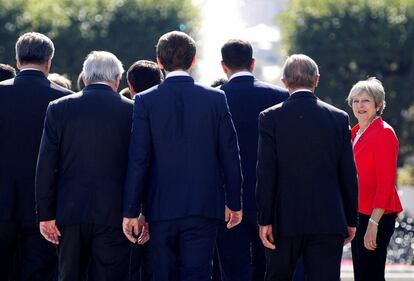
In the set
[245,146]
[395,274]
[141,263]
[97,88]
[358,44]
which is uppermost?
[358,44]

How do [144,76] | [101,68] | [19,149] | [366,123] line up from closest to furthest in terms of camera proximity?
[101,68] → [19,149] → [366,123] → [144,76]

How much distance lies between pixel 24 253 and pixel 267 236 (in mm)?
1726

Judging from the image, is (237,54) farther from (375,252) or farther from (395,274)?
(395,274)

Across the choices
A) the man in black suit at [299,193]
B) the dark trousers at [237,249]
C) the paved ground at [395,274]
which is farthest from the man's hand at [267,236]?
the paved ground at [395,274]

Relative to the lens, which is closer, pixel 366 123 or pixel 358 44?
pixel 366 123

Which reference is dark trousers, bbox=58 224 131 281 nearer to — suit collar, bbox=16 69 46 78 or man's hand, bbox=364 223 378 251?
suit collar, bbox=16 69 46 78

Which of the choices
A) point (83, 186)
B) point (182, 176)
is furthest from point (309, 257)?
point (83, 186)

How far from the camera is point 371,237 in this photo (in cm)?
790

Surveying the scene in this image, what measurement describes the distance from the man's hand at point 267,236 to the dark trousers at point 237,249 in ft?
3.31

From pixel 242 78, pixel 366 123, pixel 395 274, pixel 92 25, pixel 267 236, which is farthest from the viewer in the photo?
pixel 92 25

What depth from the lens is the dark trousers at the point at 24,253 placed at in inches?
299

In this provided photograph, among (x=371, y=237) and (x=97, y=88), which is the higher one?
(x=97, y=88)

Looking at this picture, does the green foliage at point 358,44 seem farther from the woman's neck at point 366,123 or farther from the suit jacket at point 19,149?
the suit jacket at point 19,149

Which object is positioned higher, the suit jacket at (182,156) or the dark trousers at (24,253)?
the suit jacket at (182,156)
